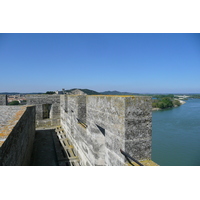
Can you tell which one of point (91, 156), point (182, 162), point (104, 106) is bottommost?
point (182, 162)

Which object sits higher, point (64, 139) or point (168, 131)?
point (64, 139)

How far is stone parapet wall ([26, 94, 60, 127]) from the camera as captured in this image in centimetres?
914

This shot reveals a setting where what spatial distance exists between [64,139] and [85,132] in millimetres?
2720

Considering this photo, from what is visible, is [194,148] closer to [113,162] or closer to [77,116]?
[77,116]

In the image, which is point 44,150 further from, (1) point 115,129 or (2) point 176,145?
(2) point 176,145

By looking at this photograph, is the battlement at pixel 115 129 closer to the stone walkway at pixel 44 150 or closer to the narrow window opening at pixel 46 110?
the stone walkway at pixel 44 150

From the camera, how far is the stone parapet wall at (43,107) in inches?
360

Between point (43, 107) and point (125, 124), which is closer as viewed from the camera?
point (125, 124)

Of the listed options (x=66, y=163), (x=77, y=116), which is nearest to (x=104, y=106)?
(x=77, y=116)

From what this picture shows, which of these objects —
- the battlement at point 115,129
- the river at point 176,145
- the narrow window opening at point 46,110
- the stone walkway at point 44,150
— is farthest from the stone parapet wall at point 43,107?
the river at point 176,145

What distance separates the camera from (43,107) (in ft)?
30.8

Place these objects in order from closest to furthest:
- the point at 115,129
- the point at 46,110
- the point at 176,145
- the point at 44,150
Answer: the point at 115,129 < the point at 44,150 < the point at 46,110 < the point at 176,145

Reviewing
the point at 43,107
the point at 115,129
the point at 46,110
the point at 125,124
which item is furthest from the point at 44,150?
the point at 125,124

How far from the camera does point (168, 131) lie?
62.6 ft
